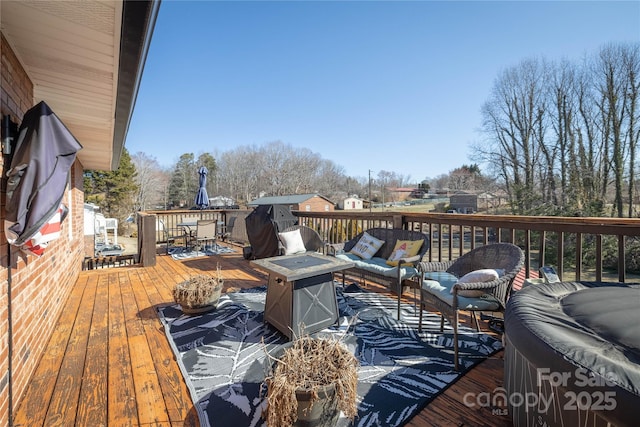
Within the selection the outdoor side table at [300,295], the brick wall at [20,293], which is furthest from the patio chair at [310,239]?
the brick wall at [20,293]

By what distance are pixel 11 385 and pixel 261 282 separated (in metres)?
3.08

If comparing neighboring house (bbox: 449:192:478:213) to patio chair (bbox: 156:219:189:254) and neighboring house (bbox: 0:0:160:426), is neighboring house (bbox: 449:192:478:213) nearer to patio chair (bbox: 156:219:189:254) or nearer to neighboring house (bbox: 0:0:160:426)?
patio chair (bbox: 156:219:189:254)

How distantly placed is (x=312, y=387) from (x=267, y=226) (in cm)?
428

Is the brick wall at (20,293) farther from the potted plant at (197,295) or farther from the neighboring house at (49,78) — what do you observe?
→ the potted plant at (197,295)

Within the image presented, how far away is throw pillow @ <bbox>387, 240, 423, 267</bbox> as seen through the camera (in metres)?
3.54

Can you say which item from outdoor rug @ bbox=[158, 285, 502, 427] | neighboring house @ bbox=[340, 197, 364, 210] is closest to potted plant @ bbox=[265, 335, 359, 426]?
outdoor rug @ bbox=[158, 285, 502, 427]

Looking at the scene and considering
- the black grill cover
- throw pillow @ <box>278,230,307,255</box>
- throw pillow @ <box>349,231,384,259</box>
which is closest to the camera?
throw pillow @ <box>349,231,384,259</box>

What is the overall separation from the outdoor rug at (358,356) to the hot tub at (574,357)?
0.62 m

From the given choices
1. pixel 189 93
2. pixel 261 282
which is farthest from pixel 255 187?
pixel 261 282

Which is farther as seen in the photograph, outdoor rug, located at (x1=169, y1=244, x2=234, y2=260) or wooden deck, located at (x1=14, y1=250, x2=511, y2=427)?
outdoor rug, located at (x1=169, y1=244, x2=234, y2=260)

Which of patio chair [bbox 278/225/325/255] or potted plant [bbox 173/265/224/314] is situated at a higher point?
patio chair [bbox 278/225/325/255]

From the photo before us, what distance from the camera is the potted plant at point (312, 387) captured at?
1340 mm

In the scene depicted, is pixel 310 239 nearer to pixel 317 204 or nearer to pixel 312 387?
pixel 312 387

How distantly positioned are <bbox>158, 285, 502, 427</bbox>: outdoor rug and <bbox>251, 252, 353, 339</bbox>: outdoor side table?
6.2 inches
